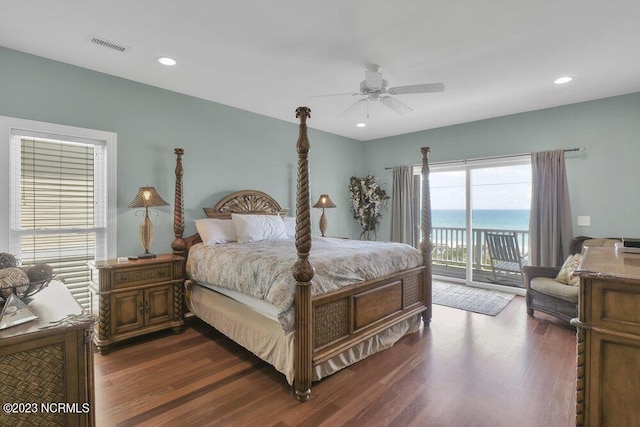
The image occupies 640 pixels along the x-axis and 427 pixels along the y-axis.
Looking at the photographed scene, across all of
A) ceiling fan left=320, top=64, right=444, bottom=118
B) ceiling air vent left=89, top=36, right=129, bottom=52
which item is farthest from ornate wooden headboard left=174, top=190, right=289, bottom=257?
ceiling fan left=320, top=64, right=444, bottom=118

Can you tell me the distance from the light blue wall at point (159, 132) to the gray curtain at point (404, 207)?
2095 mm

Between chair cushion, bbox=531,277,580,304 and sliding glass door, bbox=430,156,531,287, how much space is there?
1402 millimetres

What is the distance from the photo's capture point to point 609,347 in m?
1.40

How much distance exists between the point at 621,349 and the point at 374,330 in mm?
1743

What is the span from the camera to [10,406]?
1.01 meters

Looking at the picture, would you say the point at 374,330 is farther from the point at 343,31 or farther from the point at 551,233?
the point at 551,233

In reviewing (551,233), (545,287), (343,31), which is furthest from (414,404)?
(551,233)

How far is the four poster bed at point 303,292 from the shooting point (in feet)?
7.24

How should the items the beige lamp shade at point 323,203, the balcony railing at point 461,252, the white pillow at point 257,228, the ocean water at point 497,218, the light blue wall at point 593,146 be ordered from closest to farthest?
the white pillow at point 257,228 < the light blue wall at point 593,146 < the ocean water at point 497,218 < the beige lamp shade at point 323,203 < the balcony railing at point 461,252

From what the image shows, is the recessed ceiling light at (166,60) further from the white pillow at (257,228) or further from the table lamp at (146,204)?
the white pillow at (257,228)

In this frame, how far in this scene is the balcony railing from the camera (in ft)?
17.6

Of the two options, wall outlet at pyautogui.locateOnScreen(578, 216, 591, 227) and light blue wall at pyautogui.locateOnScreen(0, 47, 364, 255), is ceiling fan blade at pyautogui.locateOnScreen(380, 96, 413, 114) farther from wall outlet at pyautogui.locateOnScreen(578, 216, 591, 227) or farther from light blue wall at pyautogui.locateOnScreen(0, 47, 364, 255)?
wall outlet at pyautogui.locateOnScreen(578, 216, 591, 227)

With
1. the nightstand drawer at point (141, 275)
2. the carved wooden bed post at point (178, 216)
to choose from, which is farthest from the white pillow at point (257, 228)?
the nightstand drawer at point (141, 275)

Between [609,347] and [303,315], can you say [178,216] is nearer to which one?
[303,315]
